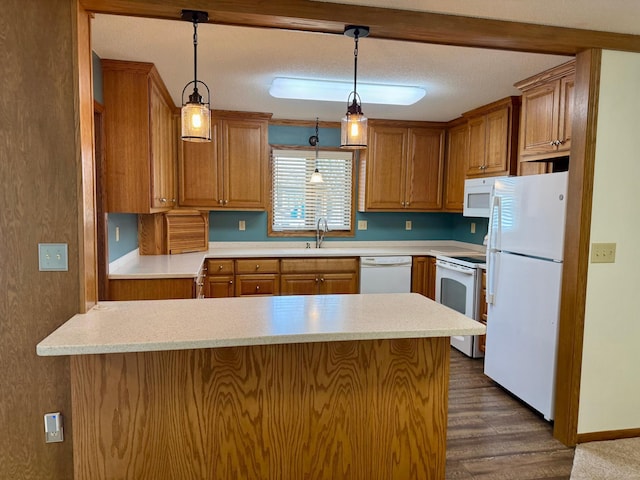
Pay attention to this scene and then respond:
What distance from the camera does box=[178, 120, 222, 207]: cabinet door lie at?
4.24m

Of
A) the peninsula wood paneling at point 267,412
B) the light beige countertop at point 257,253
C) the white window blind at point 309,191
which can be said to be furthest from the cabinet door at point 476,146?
the peninsula wood paneling at point 267,412

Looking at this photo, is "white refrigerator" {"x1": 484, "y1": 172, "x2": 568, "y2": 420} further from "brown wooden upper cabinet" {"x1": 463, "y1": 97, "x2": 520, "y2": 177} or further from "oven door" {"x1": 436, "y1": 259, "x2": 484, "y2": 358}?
"brown wooden upper cabinet" {"x1": 463, "y1": 97, "x2": 520, "y2": 177}

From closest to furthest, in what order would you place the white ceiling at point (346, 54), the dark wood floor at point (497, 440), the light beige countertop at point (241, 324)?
1. the light beige countertop at point (241, 324)
2. the white ceiling at point (346, 54)
3. the dark wood floor at point (497, 440)

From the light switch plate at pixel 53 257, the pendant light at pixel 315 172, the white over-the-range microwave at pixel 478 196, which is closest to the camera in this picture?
the light switch plate at pixel 53 257

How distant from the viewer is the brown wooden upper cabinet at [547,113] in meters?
2.83

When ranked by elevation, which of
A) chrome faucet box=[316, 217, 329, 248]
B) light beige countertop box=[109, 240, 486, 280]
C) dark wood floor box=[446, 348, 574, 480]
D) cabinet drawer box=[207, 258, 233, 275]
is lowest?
dark wood floor box=[446, 348, 574, 480]

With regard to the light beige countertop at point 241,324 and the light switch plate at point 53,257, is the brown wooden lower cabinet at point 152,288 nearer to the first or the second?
the light beige countertop at point 241,324

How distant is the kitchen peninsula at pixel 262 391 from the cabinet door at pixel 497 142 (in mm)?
2356

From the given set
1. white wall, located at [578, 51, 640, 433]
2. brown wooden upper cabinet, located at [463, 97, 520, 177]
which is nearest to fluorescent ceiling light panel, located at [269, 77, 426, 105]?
brown wooden upper cabinet, located at [463, 97, 520, 177]

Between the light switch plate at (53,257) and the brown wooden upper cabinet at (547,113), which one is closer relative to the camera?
the light switch plate at (53,257)

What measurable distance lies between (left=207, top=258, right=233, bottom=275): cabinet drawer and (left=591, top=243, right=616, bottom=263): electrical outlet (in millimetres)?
2972

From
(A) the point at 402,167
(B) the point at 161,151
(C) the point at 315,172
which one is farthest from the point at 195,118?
(A) the point at 402,167

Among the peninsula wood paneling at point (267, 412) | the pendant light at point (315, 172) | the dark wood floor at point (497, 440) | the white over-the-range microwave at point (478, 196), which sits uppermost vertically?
the pendant light at point (315, 172)

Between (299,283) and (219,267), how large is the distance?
81 centimetres
